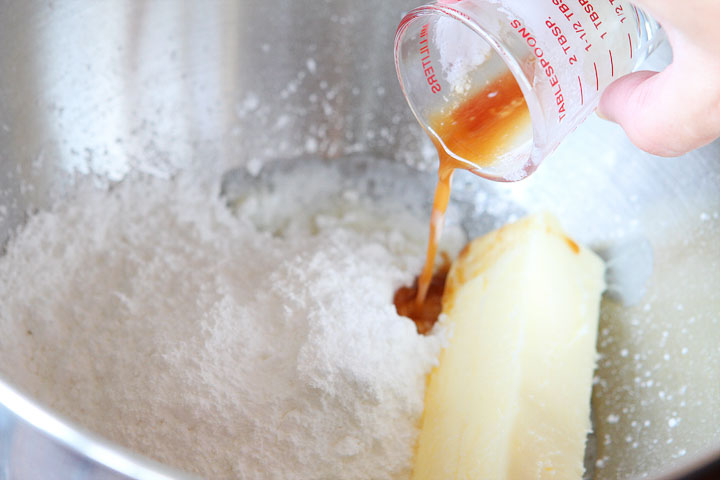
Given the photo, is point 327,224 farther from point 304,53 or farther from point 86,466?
point 86,466

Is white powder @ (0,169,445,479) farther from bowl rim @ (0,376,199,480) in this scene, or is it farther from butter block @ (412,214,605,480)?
bowl rim @ (0,376,199,480)

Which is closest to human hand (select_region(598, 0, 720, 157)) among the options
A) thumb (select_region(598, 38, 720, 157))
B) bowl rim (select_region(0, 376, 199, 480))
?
thumb (select_region(598, 38, 720, 157))

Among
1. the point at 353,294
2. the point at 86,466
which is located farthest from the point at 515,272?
the point at 86,466

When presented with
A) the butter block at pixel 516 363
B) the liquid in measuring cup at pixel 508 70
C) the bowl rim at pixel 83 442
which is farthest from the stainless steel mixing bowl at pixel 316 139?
the bowl rim at pixel 83 442

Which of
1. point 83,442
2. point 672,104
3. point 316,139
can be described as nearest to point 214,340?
point 83,442

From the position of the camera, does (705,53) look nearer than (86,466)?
No

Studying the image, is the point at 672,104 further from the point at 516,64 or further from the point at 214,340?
the point at 214,340
